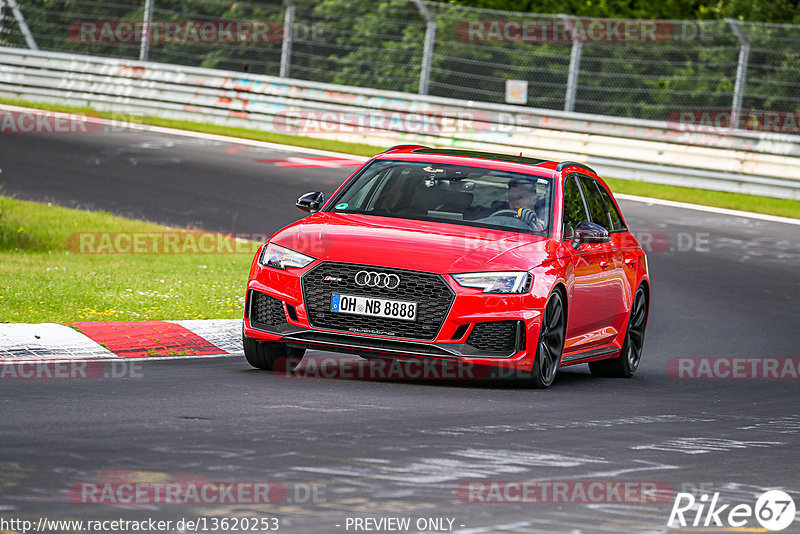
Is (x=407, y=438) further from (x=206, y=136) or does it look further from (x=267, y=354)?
(x=206, y=136)

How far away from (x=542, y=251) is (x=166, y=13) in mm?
20584

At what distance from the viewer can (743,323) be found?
46.5ft

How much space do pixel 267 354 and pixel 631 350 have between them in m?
3.37

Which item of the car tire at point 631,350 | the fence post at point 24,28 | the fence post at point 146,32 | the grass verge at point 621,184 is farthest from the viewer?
the fence post at point 24,28

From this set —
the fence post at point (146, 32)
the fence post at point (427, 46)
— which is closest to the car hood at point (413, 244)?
the fence post at point (427, 46)

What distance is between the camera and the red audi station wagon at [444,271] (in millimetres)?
9086

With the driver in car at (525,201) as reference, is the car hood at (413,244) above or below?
below

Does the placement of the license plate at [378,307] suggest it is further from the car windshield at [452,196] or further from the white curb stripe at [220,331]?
the white curb stripe at [220,331]

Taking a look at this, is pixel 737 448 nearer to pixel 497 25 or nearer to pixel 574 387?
pixel 574 387

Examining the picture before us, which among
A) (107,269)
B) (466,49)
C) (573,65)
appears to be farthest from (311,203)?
(466,49)

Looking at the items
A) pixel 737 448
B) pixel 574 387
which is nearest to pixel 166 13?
pixel 574 387

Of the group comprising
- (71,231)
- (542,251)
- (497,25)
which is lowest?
(71,231)

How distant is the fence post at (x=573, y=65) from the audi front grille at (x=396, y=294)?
15.7 meters

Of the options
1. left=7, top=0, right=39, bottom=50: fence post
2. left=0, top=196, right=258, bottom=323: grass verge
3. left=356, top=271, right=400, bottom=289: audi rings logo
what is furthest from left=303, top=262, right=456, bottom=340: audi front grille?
left=7, top=0, right=39, bottom=50: fence post
